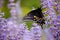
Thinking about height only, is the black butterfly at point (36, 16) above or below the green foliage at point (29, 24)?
above

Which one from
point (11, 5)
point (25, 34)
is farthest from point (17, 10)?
point (25, 34)

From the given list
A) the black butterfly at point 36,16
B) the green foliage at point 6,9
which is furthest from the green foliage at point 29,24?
the green foliage at point 6,9

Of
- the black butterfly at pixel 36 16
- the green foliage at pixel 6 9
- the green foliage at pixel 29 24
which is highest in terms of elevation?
the green foliage at pixel 6 9

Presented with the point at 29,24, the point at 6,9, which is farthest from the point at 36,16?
the point at 6,9

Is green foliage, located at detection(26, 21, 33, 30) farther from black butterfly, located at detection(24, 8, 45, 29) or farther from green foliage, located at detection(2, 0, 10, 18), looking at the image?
green foliage, located at detection(2, 0, 10, 18)

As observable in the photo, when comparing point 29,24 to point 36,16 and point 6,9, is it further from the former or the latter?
point 6,9

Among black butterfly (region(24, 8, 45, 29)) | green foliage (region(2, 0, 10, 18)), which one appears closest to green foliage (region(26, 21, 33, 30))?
black butterfly (region(24, 8, 45, 29))

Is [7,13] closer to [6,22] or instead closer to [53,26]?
[6,22]

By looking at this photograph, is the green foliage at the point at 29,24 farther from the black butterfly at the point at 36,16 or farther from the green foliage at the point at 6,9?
the green foliage at the point at 6,9
